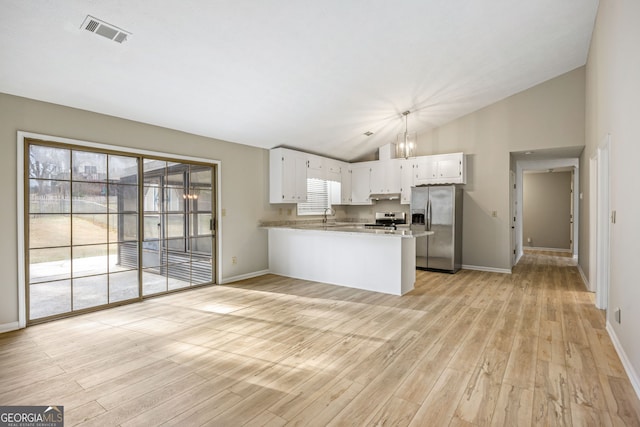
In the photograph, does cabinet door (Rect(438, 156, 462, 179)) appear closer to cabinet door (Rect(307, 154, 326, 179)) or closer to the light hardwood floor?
cabinet door (Rect(307, 154, 326, 179))

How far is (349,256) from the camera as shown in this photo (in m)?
5.07

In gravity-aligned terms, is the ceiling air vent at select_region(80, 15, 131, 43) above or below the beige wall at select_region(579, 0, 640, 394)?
above

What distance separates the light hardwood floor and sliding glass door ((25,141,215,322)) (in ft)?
1.30

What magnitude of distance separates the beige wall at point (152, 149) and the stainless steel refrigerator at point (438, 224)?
2957 mm

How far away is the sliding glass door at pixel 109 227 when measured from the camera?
139 inches

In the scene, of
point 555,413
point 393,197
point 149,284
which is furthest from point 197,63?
point 393,197

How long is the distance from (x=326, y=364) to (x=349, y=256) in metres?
2.58

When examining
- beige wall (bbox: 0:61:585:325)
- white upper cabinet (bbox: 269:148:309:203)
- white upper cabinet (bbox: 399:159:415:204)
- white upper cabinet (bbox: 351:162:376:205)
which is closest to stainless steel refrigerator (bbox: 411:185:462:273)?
white upper cabinet (bbox: 399:159:415:204)

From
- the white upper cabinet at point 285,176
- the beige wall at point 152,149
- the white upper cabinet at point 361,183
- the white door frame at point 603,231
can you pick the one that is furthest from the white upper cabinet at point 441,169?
the beige wall at point 152,149

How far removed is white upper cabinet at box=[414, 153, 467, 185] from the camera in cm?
638

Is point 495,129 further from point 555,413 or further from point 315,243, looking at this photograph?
point 555,413

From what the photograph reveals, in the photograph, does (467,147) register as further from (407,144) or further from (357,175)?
(407,144)

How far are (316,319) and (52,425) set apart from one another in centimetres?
231

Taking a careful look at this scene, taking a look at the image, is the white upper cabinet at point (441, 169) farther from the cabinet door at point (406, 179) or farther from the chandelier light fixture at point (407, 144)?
the chandelier light fixture at point (407, 144)
